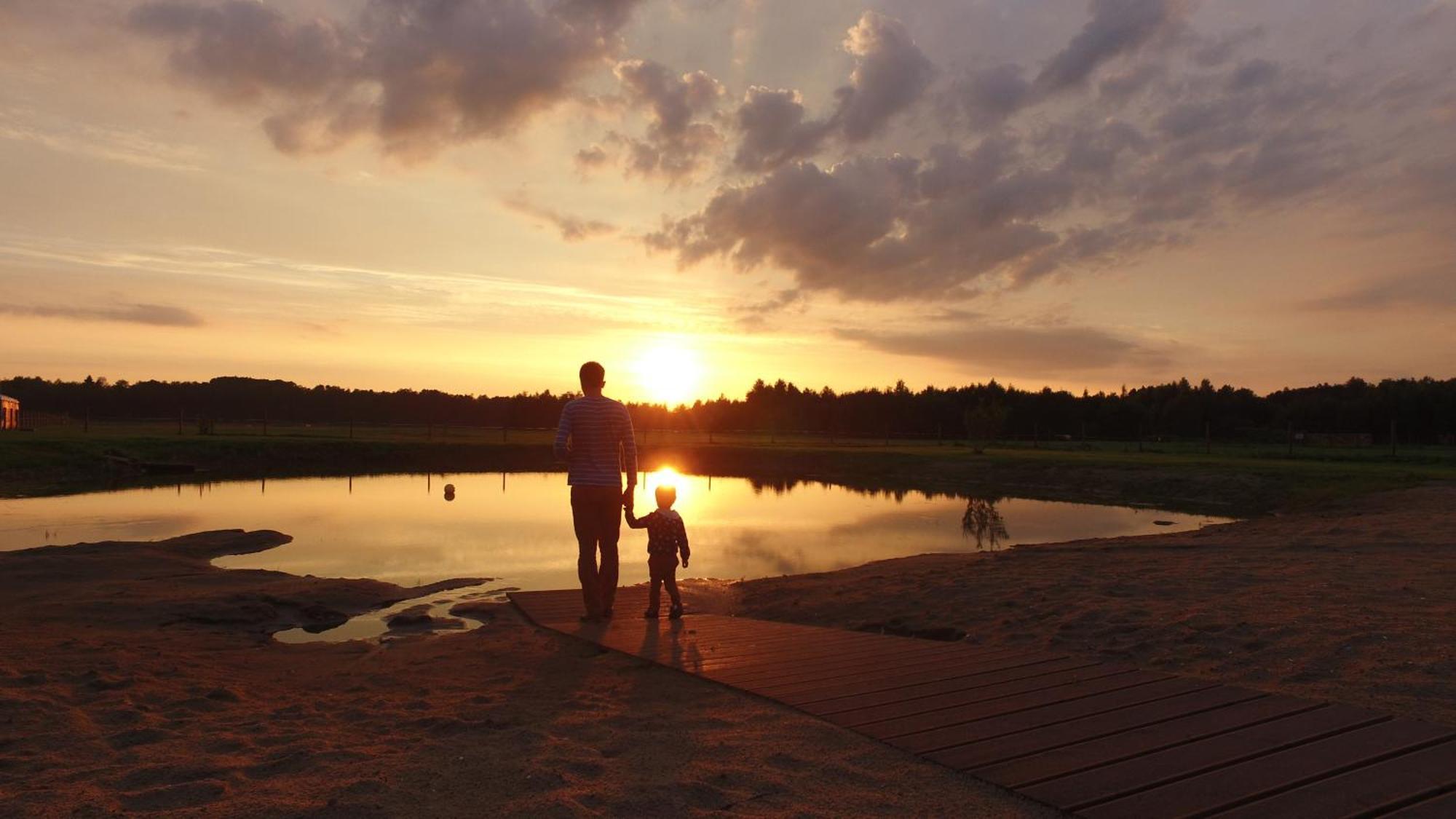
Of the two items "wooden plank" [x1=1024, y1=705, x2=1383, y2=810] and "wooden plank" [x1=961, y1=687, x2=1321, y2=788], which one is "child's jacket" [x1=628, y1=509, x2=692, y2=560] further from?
"wooden plank" [x1=1024, y1=705, x2=1383, y2=810]

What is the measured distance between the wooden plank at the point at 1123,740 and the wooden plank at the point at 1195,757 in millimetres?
62

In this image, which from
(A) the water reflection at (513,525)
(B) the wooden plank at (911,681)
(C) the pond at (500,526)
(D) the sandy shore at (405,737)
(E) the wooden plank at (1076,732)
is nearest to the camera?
(D) the sandy shore at (405,737)

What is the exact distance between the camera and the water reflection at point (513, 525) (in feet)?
45.2

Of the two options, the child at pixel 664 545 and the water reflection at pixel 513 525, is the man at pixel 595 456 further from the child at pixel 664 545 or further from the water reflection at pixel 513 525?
the water reflection at pixel 513 525

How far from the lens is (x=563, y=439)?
776 centimetres

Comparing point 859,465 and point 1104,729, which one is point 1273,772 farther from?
point 859,465

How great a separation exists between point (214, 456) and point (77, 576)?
102 feet

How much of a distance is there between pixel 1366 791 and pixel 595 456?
5.91m

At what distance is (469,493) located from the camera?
88.1ft

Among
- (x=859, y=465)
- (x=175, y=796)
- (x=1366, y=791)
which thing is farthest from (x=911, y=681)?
(x=859, y=465)

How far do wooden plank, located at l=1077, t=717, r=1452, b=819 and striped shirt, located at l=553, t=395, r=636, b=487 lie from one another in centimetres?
484

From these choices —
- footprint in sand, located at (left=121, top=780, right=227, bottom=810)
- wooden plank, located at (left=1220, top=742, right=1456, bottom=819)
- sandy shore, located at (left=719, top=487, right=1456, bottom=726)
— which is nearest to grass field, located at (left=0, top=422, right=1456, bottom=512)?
sandy shore, located at (left=719, top=487, right=1456, bottom=726)

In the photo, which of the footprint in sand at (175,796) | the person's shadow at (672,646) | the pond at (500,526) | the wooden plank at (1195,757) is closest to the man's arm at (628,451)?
the person's shadow at (672,646)

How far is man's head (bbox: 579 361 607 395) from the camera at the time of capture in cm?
799
